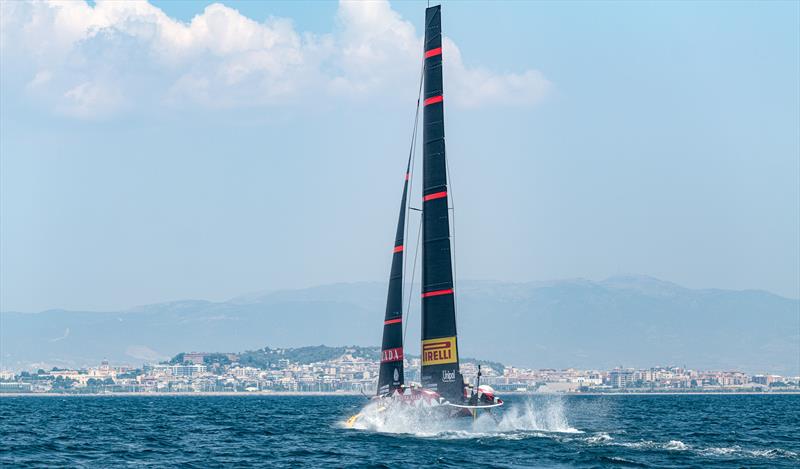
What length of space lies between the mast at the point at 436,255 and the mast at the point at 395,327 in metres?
2.92

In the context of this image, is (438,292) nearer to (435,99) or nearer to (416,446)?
(416,446)

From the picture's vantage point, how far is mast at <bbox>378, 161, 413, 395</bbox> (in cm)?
6156

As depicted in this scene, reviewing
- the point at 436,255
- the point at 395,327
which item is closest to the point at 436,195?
the point at 436,255

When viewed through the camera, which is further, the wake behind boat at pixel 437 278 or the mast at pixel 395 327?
the mast at pixel 395 327

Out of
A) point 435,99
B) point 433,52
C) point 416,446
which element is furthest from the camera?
point 433,52

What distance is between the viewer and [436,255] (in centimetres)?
5831

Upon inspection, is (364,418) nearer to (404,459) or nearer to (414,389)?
(414,389)

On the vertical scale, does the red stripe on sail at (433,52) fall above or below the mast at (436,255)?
above

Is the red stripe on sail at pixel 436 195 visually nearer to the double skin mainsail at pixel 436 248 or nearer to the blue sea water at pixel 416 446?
the double skin mainsail at pixel 436 248

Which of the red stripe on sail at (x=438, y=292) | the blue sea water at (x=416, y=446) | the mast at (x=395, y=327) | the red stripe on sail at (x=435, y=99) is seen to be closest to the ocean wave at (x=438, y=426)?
the blue sea water at (x=416, y=446)

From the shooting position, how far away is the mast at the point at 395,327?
61.6 m

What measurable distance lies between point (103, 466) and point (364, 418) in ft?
66.7

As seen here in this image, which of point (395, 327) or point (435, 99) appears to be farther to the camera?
point (395, 327)

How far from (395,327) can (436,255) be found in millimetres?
6123
